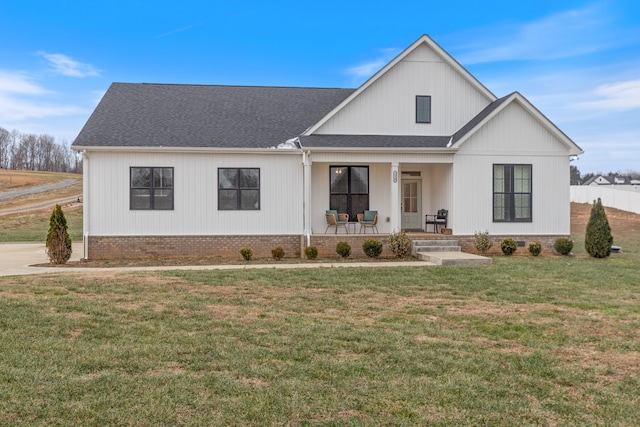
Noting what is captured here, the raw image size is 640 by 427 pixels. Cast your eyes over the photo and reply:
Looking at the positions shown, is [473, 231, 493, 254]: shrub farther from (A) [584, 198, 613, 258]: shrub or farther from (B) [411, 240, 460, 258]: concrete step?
(A) [584, 198, 613, 258]: shrub

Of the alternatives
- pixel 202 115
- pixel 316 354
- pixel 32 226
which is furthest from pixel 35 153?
pixel 316 354

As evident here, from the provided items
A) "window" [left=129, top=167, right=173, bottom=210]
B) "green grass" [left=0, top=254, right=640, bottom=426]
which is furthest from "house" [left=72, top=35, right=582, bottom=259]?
"green grass" [left=0, top=254, right=640, bottom=426]

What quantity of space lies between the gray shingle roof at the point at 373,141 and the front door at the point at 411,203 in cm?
229

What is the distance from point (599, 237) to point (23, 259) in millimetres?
17785

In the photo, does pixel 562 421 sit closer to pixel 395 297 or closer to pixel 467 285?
pixel 395 297

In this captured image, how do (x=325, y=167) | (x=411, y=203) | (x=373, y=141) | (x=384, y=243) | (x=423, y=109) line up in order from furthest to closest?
(x=411, y=203) → (x=325, y=167) → (x=423, y=109) → (x=373, y=141) → (x=384, y=243)

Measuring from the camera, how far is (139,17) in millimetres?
25969

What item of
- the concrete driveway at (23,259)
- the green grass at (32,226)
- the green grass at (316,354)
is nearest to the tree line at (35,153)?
the green grass at (32,226)

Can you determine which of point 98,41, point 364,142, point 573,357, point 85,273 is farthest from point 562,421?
point 98,41

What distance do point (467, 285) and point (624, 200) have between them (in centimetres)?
3777

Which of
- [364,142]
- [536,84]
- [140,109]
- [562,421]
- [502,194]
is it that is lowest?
[562,421]

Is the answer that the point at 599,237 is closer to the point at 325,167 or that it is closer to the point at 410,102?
the point at 410,102

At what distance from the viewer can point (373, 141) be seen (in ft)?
58.6

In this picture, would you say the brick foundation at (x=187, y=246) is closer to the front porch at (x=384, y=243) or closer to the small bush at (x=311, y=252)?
the front porch at (x=384, y=243)
